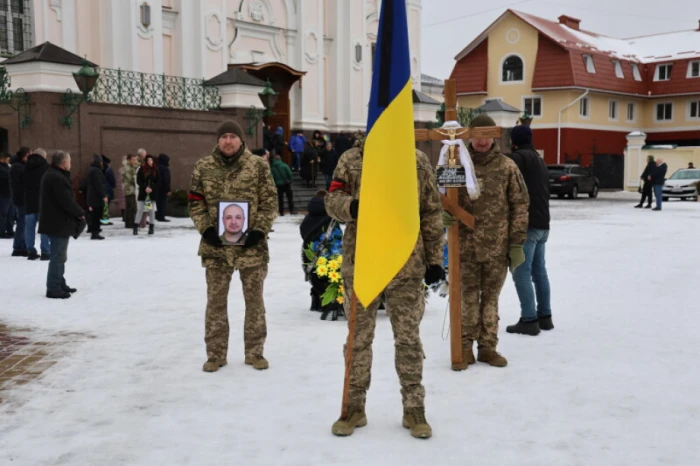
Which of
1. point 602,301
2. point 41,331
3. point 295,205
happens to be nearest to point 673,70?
point 295,205

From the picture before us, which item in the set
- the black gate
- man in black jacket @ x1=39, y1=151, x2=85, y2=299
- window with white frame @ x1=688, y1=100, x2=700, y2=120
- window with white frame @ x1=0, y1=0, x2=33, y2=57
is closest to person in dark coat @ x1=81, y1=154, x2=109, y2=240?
man in black jacket @ x1=39, y1=151, x2=85, y2=299

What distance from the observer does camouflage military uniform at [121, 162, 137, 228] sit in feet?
56.6

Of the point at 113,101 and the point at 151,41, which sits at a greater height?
the point at 151,41

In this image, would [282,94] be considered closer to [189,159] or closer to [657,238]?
[189,159]

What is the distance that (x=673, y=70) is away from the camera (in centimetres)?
4903

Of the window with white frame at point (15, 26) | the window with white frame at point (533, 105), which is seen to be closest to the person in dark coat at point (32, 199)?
the window with white frame at point (15, 26)

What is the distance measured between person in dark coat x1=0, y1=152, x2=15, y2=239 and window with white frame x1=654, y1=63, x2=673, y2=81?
4365 cm

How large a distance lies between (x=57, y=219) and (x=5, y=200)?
6279mm

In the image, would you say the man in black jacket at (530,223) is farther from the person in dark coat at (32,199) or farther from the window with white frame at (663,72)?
the window with white frame at (663,72)

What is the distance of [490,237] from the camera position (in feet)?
20.9

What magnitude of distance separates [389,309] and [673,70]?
49.4 m

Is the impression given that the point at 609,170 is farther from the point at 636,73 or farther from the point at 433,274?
the point at 433,274

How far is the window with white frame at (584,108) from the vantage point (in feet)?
150

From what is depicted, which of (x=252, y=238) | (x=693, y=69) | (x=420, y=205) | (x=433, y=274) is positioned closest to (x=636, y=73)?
(x=693, y=69)
